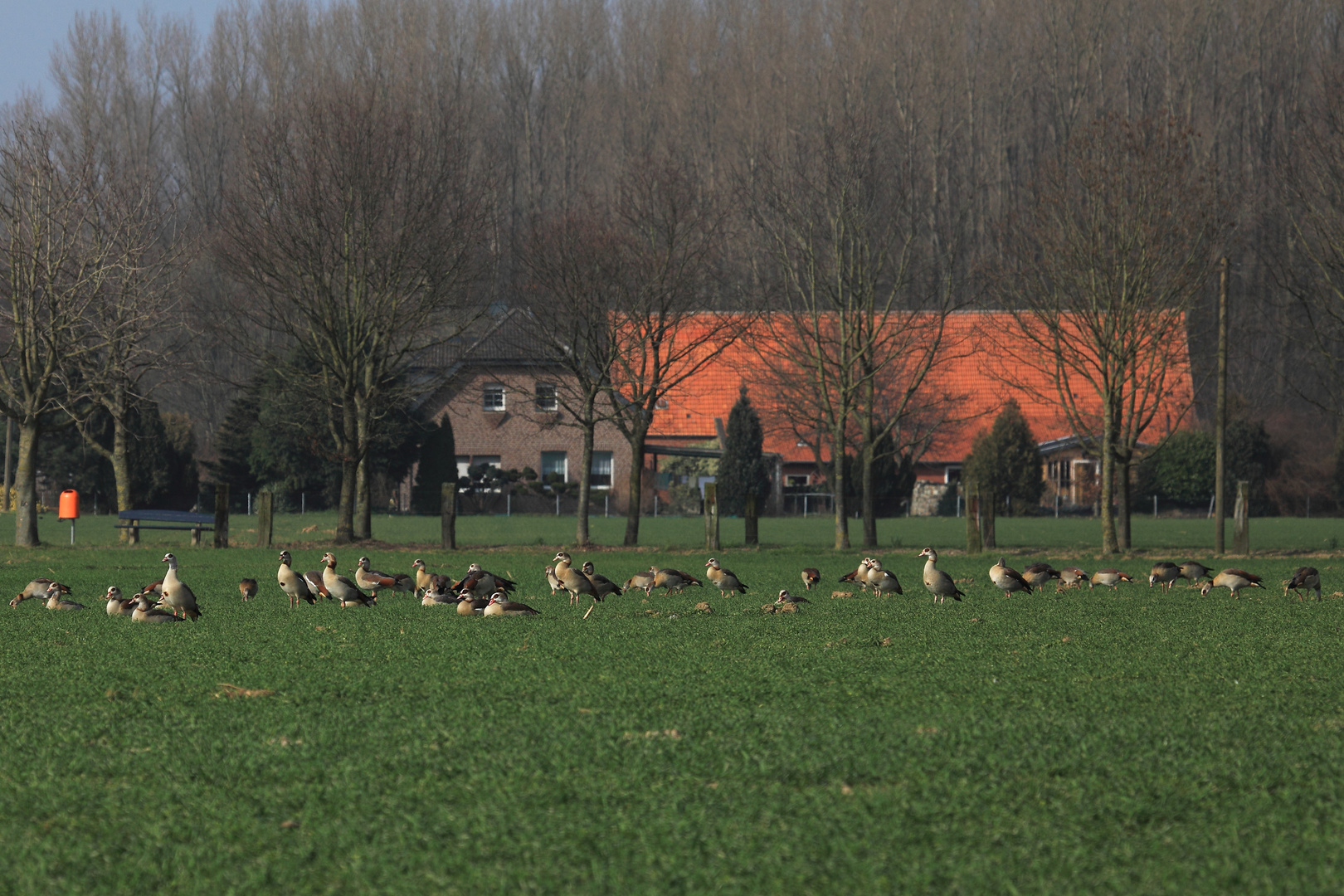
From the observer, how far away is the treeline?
3095 cm

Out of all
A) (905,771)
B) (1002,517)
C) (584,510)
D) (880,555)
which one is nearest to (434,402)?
(1002,517)

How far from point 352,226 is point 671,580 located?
17649 mm

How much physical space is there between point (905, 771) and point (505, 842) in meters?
2.15

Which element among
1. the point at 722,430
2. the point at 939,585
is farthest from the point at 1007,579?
the point at 722,430

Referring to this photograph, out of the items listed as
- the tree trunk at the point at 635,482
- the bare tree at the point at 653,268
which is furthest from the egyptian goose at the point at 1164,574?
the tree trunk at the point at 635,482

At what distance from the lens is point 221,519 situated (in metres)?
29.5

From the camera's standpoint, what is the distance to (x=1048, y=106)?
3410 inches

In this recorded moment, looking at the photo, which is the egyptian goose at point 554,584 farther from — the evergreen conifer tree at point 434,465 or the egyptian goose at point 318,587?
the evergreen conifer tree at point 434,465

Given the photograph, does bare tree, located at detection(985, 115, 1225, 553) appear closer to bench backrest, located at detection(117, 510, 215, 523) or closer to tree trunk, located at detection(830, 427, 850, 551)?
tree trunk, located at detection(830, 427, 850, 551)

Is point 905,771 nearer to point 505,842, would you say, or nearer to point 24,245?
point 505,842

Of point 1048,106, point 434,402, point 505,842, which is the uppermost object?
point 1048,106

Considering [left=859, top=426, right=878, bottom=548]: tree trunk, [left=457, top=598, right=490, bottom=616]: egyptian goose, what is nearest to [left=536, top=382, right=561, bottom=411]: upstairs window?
[left=859, top=426, right=878, bottom=548]: tree trunk

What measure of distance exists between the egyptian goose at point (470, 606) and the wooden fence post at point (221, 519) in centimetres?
1678

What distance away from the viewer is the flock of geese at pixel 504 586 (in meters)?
13.9
